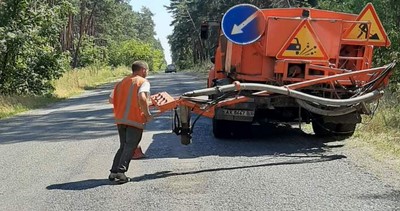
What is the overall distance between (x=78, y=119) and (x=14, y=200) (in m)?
9.55

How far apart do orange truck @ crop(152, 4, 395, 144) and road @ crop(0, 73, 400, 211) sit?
0.73 m

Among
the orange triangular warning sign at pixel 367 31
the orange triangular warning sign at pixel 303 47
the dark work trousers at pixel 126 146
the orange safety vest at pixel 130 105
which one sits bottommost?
the dark work trousers at pixel 126 146

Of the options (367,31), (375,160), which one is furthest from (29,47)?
(375,160)

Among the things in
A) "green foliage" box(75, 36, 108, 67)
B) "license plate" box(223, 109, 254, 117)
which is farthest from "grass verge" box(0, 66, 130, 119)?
"license plate" box(223, 109, 254, 117)

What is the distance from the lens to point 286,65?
31.8 ft

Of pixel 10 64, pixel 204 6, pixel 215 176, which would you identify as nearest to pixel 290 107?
pixel 215 176

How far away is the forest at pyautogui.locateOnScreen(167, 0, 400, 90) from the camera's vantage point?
17531 mm

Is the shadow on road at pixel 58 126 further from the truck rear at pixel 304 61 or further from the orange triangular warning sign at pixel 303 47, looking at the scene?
the orange triangular warning sign at pixel 303 47

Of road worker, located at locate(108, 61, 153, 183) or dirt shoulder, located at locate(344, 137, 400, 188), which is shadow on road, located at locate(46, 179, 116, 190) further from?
dirt shoulder, located at locate(344, 137, 400, 188)

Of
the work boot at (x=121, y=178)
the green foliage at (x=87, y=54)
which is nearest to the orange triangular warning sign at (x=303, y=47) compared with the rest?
the work boot at (x=121, y=178)

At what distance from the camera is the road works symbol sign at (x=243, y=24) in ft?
31.3

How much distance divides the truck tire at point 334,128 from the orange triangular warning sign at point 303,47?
4.85ft

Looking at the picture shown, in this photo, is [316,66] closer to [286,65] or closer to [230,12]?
[286,65]

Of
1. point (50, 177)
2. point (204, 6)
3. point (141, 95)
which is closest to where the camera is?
point (141, 95)
